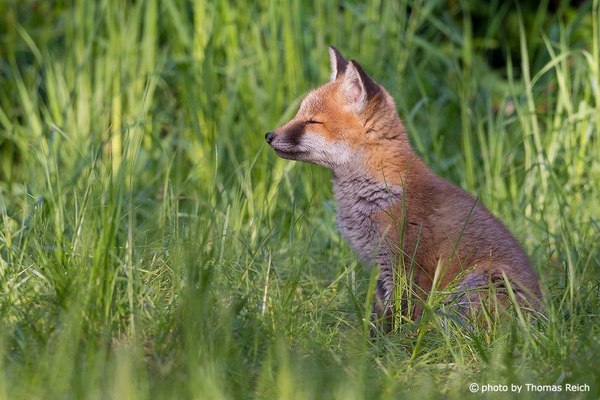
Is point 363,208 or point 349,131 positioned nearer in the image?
point 363,208

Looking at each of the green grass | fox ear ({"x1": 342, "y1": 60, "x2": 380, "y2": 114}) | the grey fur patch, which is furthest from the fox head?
Answer: the green grass

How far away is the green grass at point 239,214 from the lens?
3279 mm

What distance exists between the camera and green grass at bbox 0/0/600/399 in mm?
3279

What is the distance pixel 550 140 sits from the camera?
6402mm

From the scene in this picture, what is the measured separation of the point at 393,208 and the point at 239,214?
36.5 inches

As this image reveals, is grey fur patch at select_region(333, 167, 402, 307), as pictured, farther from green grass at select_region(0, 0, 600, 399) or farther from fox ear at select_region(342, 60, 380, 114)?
fox ear at select_region(342, 60, 380, 114)

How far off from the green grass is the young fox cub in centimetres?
19

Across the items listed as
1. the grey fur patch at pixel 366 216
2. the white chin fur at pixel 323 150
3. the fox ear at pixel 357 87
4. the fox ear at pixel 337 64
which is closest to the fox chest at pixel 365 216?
the grey fur patch at pixel 366 216

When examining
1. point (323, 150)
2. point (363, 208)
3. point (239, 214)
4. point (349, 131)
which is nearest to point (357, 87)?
point (349, 131)

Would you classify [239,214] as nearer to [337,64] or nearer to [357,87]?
[357,87]

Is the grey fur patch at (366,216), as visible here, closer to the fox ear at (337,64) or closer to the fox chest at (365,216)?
the fox chest at (365,216)

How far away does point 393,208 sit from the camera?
448 cm

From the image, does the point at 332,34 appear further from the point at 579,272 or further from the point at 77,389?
the point at 77,389

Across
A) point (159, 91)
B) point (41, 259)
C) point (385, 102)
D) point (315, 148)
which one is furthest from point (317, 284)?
point (159, 91)
